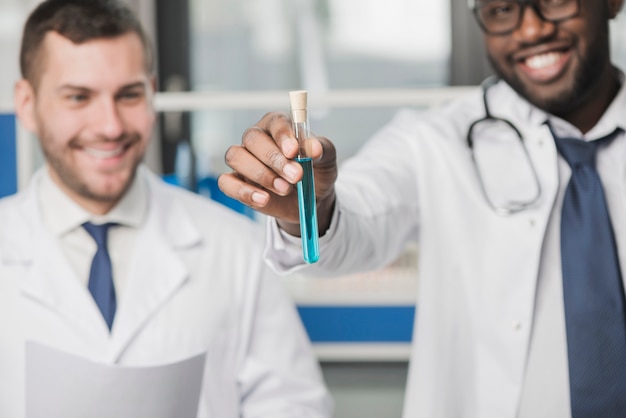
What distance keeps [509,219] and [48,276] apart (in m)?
0.82

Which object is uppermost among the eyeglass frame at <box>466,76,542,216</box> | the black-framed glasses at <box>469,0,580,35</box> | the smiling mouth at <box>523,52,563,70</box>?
the black-framed glasses at <box>469,0,580,35</box>

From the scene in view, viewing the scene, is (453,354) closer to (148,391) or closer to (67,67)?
(148,391)

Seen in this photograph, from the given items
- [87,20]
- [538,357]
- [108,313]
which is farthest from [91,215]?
[538,357]

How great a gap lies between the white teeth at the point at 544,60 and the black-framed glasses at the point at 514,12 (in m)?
0.05

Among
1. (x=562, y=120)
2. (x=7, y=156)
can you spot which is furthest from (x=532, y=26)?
(x=7, y=156)

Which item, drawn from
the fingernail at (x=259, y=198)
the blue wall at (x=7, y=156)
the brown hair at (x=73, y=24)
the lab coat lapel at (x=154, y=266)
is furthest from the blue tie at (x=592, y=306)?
the blue wall at (x=7, y=156)

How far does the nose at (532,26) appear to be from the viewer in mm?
1326

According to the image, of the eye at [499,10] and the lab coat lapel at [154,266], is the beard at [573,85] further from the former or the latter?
the lab coat lapel at [154,266]

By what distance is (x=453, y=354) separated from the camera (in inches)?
53.8

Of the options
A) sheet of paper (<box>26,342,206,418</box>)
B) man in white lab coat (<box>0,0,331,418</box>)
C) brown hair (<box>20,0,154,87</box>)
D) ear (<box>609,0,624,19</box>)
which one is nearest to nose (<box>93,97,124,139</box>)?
man in white lab coat (<box>0,0,331,418</box>)

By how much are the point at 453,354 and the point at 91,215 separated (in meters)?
0.71

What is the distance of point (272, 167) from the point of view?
3.08 feet

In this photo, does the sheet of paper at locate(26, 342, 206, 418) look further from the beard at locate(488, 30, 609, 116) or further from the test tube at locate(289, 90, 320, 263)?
the beard at locate(488, 30, 609, 116)

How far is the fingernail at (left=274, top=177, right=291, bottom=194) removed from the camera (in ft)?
3.08
